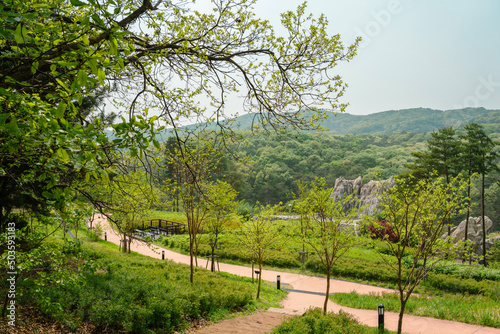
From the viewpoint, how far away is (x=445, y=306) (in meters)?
9.74

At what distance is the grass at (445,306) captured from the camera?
860 centimetres

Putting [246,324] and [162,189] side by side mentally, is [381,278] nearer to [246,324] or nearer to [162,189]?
[246,324]

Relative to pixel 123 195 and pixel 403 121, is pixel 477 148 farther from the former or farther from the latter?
pixel 403 121

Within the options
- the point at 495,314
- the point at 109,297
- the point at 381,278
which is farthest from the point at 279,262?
the point at 109,297

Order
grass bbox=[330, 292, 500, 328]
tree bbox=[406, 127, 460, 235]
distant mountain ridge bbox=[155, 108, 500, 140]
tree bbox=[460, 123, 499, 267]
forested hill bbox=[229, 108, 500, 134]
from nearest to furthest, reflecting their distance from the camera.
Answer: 1. grass bbox=[330, 292, 500, 328]
2. tree bbox=[460, 123, 499, 267]
3. tree bbox=[406, 127, 460, 235]
4. distant mountain ridge bbox=[155, 108, 500, 140]
5. forested hill bbox=[229, 108, 500, 134]

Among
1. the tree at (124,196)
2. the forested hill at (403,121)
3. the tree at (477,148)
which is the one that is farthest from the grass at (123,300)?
the forested hill at (403,121)

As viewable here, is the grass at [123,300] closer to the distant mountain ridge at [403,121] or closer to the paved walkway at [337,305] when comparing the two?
the paved walkway at [337,305]

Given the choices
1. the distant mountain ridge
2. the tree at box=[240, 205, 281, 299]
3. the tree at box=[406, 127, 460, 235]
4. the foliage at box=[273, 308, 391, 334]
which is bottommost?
the foliage at box=[273, 308, 391, 334]

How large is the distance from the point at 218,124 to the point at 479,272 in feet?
49.6

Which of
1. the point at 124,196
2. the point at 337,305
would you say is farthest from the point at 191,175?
the point at 337,305

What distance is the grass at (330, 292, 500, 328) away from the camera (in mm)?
8602

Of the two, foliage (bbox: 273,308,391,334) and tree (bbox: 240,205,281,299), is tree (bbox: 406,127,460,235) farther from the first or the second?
foliage (bbox: 273,308,391,334)

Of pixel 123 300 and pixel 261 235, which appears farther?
pixel 261 235

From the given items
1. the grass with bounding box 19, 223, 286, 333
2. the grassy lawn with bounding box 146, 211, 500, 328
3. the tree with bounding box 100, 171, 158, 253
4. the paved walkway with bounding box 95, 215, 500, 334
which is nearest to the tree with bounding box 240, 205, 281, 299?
the grassy lawn with bounding box 146, 211, 500, 328
